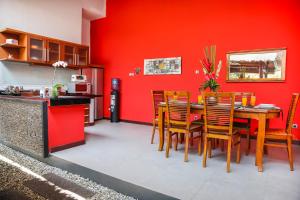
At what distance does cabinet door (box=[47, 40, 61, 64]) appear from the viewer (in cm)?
515

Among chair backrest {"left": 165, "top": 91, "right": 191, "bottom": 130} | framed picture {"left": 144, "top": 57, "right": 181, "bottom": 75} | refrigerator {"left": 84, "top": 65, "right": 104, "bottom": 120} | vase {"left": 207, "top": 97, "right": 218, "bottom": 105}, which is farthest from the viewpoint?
refrigerator {"left": 84, "top": 65, "right": 104, "bottom": 120}

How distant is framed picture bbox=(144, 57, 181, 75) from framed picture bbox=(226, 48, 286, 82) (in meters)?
1.29

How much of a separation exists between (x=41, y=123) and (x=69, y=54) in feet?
10.3

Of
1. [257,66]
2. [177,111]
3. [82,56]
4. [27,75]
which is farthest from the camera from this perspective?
[82,56]

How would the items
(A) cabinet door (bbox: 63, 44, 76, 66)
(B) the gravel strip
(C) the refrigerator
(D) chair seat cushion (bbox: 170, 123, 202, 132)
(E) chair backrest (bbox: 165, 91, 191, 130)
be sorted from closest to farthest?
1. (B) the gravel strip
2. (E) chair backrest (bbox: 165, 91, 191, 130)
3. (D) chair seat cushion (bbox: 170, 123, 202, 132)
4. (A) cabinet door (bbox: 63, 44, 76, 66)
5. (C) the refrigerator

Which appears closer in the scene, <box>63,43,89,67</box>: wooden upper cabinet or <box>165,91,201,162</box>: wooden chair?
<box>165,91,201,162</box>: wooden chair

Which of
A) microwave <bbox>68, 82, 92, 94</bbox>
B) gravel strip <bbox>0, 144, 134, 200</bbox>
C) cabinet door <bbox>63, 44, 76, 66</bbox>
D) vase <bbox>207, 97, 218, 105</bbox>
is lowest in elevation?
gravel strip <bbox>0, 144, 134, 200</bbox>

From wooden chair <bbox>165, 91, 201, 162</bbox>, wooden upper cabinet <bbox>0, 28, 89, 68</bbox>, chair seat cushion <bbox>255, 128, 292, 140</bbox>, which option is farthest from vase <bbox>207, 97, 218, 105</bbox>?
wooden upper cabinet <bbox>0, 28, 89, 68</bbox>

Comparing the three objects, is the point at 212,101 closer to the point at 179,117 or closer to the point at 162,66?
the point at 179,117

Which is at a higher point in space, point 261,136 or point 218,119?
point 218,119

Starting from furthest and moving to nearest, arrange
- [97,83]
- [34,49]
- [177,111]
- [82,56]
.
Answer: [97,83]
[82,56]
[34,49]
[177,111]

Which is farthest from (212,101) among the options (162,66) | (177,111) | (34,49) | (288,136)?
(34,49)

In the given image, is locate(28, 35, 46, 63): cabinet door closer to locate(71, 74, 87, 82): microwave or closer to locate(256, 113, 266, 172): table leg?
locate(71, 74, 87, 82): microwave

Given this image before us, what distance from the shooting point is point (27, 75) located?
16.9 feet
